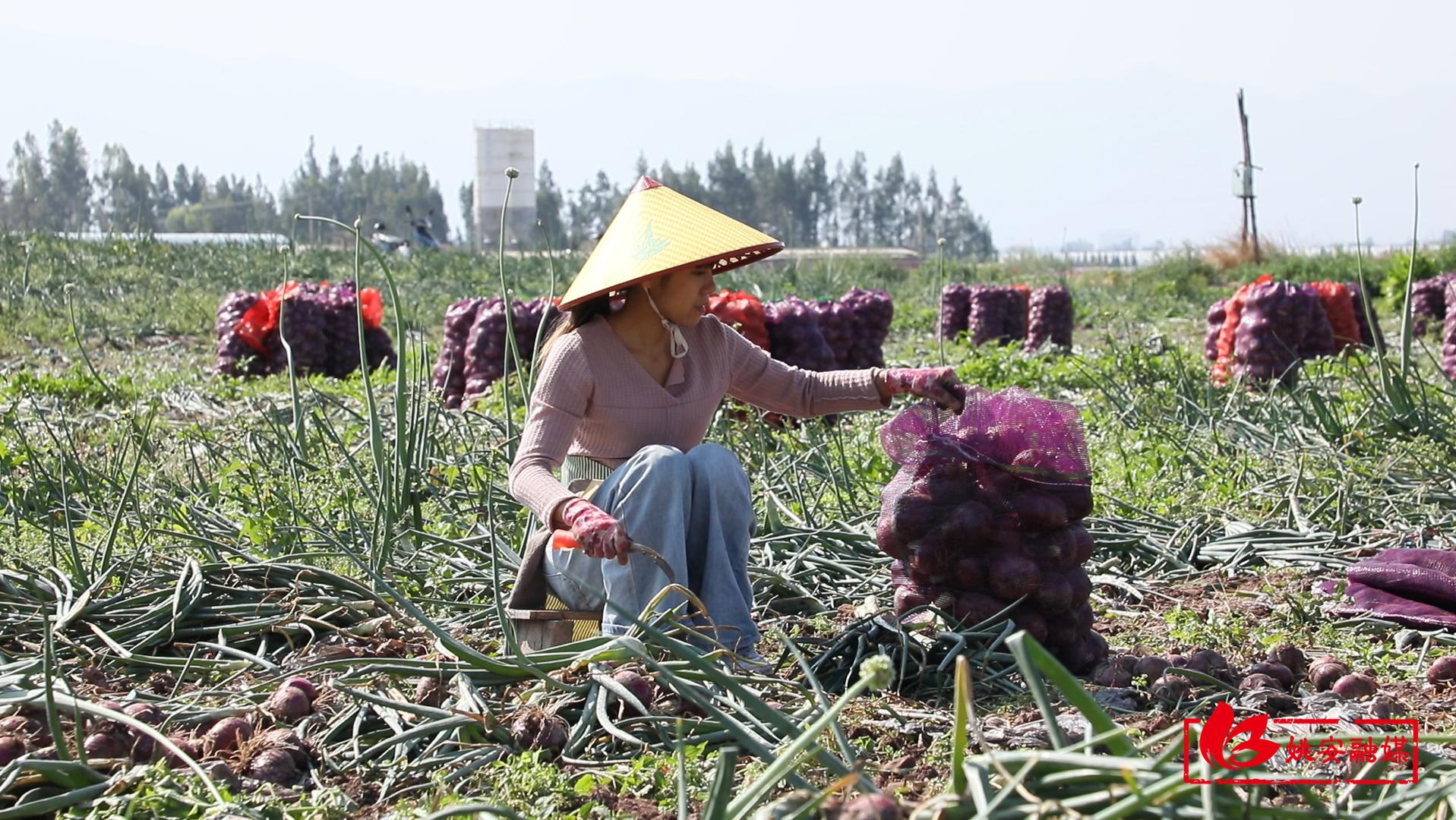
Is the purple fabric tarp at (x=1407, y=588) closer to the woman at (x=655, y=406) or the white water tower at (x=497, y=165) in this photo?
the woman at (x=655, y=406)

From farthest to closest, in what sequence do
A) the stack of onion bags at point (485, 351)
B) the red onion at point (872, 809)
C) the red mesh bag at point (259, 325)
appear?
the red mesh bag at point (259, 325), the stack of onion bags at point (485, 351), the red onion at point (872, 809)

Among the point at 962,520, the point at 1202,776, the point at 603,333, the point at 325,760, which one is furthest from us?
the point at 603,333

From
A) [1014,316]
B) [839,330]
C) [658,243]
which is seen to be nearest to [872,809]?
[658,243]

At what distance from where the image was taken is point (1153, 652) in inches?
108

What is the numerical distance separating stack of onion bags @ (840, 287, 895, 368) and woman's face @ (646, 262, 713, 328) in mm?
3642

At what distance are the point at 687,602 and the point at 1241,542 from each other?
1.54 m

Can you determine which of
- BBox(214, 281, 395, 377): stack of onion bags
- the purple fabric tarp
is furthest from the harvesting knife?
BBox(214, 281, 395, 377): stack of onion bags

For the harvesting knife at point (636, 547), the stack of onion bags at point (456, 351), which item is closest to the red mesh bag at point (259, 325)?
the stack of onion bags at point (456, 351)

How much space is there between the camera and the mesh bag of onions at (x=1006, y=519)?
2572 mm

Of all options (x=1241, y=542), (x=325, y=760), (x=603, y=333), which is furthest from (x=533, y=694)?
(x=1241, y=542)

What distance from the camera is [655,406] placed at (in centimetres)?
278

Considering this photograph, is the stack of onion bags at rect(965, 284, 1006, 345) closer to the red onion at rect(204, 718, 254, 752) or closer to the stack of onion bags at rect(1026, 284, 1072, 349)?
the stack of onion bags at rect(1026, 284, 1072, 349)

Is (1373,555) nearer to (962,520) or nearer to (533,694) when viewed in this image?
(962,520)

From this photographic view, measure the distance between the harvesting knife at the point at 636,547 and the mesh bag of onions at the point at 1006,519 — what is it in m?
0.48
